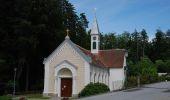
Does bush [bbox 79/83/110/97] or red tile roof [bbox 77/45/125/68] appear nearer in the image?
bush [bbox 79/83/110/97]

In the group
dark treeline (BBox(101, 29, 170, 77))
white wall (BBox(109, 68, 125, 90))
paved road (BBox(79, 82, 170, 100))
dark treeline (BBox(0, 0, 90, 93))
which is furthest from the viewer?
dark treeline (BBox(101, 29, 170, 77))

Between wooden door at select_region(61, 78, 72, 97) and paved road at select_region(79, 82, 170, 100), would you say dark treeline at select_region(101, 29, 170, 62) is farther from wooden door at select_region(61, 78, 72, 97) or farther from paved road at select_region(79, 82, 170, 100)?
paved road at select_region(79, 82, 170, 100)

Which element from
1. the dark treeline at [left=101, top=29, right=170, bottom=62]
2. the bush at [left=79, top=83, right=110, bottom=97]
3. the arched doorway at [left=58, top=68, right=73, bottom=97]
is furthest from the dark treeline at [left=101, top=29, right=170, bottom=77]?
the bush at [left=79, top=83, right=110, bottom=97]

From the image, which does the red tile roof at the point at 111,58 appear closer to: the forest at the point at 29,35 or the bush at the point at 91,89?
the forest at the point at 29,35

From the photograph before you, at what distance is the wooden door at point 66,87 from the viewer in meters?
48.7

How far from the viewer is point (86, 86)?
46.2 m

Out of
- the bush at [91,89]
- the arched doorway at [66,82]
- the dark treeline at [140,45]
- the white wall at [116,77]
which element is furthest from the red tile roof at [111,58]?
the dark treeline at [140,45]

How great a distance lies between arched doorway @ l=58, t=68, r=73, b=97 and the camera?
160 feet

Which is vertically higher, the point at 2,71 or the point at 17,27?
the point at 17,27

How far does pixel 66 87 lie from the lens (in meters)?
49.0

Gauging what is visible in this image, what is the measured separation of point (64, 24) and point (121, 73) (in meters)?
13.0

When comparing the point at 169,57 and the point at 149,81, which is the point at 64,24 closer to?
the point at 149,81

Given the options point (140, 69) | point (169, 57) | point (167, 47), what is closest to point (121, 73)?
point (140, 69)

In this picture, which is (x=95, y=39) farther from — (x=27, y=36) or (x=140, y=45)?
(x=140, y=45)
